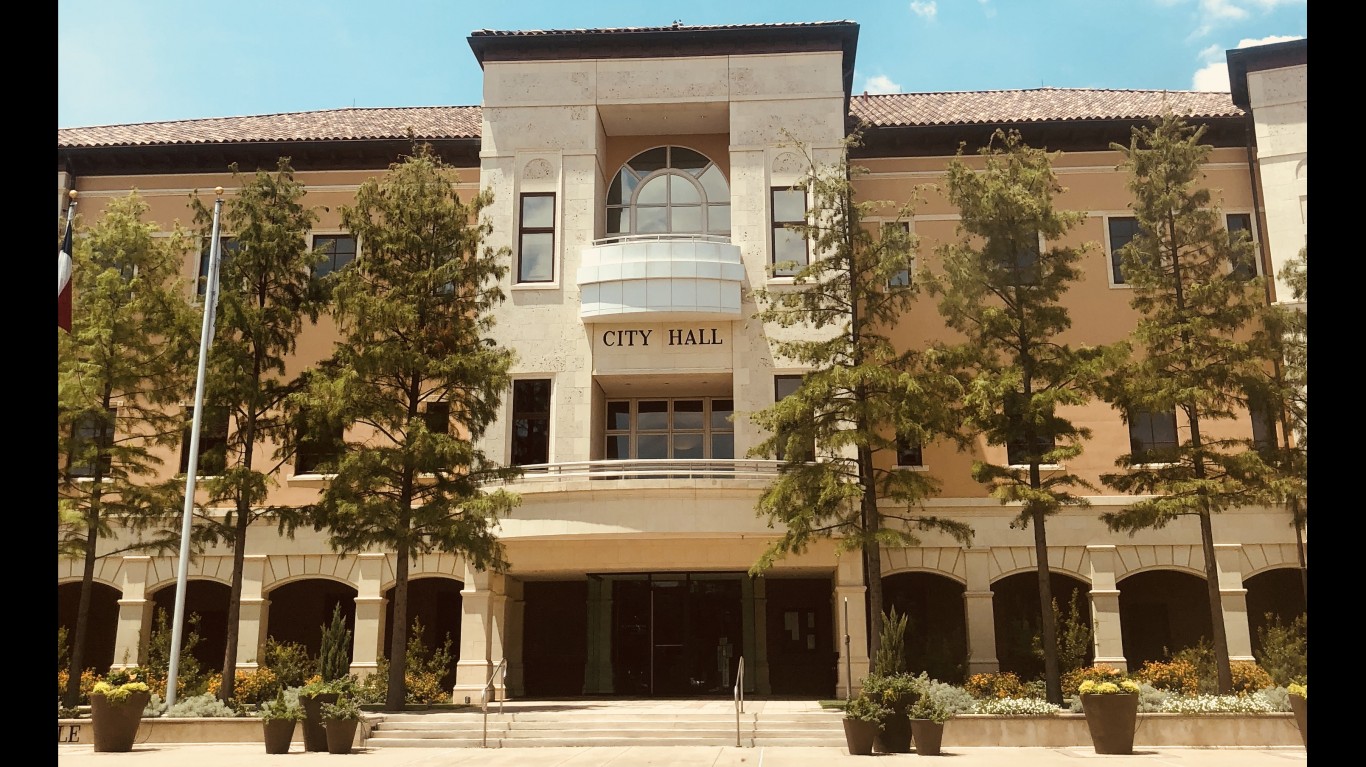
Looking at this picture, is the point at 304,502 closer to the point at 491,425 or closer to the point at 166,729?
the point at 491,425

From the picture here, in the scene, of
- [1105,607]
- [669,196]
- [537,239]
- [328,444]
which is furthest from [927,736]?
[669,196]

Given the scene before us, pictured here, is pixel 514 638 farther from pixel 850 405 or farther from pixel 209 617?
pixel 850 405

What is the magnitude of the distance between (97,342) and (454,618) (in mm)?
11996

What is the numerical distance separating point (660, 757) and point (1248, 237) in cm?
1631

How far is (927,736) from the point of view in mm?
16438

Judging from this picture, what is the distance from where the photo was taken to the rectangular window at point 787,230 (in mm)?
26594

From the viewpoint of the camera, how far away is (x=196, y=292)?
28.4 m

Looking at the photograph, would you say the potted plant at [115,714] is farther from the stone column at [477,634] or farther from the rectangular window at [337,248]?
the rectangular window at [337,248]

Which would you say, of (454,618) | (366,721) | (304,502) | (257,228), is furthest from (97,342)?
(454,618)

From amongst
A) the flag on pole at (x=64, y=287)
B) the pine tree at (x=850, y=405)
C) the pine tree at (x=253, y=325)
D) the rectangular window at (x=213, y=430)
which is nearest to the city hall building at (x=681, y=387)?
the pine tree at (x=850, y=405)

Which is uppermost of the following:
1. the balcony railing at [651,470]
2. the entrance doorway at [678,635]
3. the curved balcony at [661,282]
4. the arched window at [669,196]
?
the arched window at [669,196]

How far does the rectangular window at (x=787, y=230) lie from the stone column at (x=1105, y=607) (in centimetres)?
1022

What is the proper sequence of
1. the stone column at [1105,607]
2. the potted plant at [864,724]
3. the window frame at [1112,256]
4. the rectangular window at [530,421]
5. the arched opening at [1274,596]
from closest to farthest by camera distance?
1. the potted plant at [864,724]
2. the stone column at [1105,607]
3. the rectangular window at [530,421]
4. the arched opening at [1274,596]
5. the window frame at [1112,256]

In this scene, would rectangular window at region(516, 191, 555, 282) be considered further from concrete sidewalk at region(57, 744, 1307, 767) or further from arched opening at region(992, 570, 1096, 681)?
arched opening at region(992, 570, 1096, 681)
